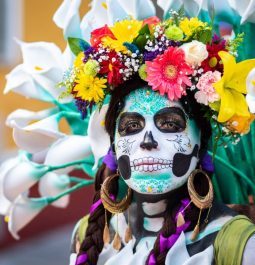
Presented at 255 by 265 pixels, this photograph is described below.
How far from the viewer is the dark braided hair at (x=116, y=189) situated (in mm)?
1890

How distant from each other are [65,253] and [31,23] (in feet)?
6.96

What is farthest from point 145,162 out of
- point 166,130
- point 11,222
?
point 11,222

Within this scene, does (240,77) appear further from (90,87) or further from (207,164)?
(90,87)

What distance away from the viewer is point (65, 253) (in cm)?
548

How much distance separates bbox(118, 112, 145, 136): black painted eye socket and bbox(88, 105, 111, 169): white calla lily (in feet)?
0.67

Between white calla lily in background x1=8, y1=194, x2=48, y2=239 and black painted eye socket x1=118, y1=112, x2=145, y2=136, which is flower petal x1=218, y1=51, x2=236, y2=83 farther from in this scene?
white calla lily in background x1=8, y1=194, x2=48, y2=239

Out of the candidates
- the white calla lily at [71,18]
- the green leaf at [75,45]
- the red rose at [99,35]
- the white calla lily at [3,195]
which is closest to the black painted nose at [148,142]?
the red rose at [99,35]

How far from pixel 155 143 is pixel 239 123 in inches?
10.9

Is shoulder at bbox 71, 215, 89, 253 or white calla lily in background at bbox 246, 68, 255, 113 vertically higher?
white calla lily in background at bbox 246, 68, 255, 113

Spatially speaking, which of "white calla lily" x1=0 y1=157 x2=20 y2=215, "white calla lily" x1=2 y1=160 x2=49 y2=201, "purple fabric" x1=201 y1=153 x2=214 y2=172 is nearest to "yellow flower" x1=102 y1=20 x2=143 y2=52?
"purple fabric" x1=201 y1=153 x2=214 y2=172

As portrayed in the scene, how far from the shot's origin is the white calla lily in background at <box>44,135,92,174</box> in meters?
2.34

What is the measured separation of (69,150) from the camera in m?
2.33

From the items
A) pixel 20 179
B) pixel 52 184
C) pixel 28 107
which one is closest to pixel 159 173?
pixel 20 179

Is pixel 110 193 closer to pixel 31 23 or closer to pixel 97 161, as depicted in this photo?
pixel 97 161
